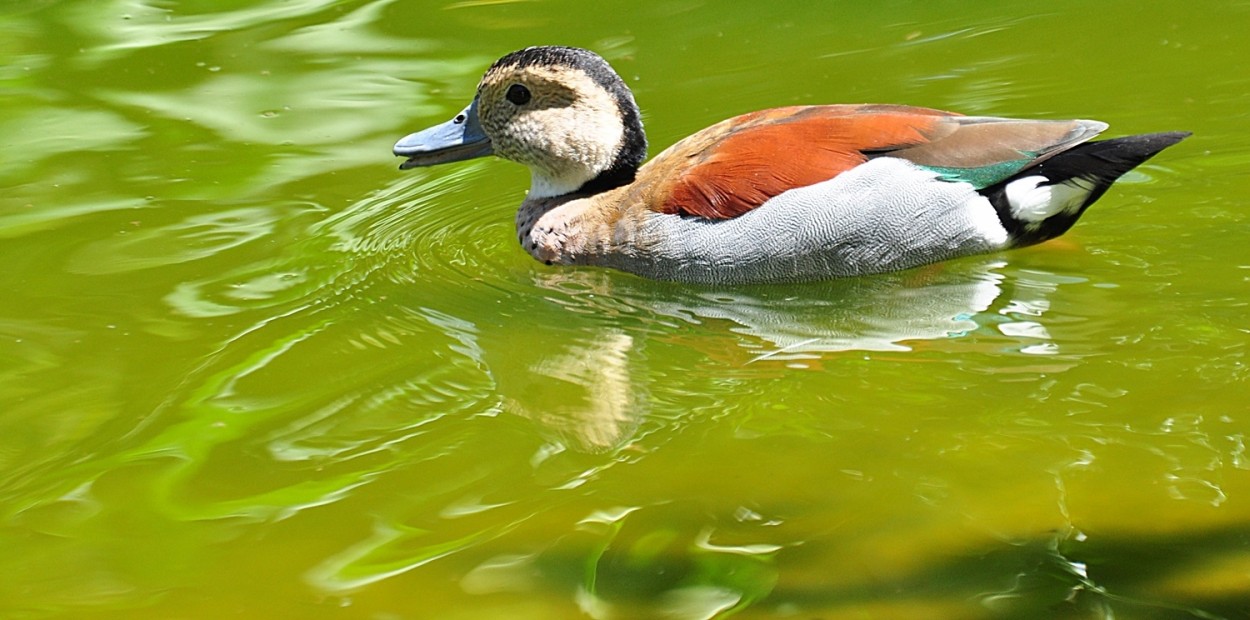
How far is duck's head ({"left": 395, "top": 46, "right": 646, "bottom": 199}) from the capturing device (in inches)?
261

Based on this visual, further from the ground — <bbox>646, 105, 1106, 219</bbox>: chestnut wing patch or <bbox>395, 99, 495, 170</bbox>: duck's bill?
<bbox>646, 105, 1106, 219</bbox>: chestnut wing patch

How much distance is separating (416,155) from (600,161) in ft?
2.97

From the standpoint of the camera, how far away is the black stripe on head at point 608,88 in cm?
661

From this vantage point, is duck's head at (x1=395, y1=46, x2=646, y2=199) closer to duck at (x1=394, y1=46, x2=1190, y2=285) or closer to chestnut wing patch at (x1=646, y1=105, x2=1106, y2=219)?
duck at (x1=394, y1=46, x2=1190, y2=285)

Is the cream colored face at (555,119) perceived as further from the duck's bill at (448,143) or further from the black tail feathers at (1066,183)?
the black tail feathers at (1066,183)

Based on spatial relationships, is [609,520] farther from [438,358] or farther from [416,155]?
[416,155]

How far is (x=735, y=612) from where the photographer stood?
374 centimetres

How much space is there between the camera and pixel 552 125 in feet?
22.1

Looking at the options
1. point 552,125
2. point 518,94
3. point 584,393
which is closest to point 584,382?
point 584,393

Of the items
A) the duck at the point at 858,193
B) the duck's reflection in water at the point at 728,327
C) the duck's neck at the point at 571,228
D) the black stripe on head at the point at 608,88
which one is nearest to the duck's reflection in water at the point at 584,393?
the duck's reflection in water at the point at 728,327

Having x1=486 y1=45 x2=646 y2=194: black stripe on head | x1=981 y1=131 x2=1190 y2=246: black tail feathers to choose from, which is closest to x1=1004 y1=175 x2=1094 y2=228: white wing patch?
x1=981 y1=131 x2=1190 y2=246: black tail feathers

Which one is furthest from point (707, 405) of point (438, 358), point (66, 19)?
point (66, 19)

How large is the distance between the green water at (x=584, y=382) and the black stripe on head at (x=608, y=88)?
1.91ft

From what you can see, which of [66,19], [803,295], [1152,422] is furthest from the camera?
[66,19]
